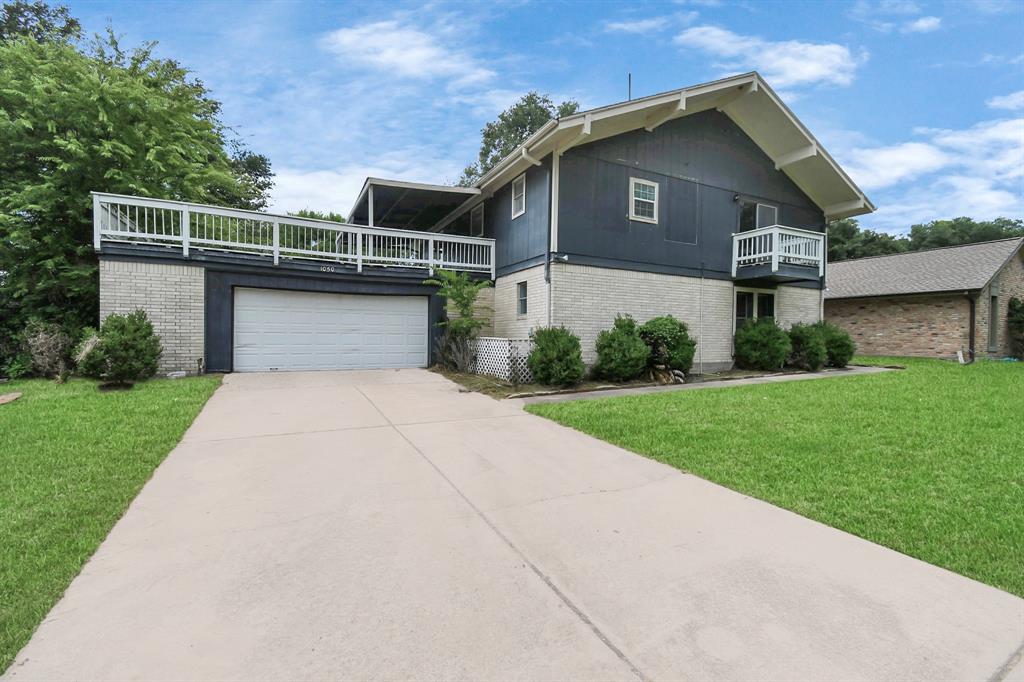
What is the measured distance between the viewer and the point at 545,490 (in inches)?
159

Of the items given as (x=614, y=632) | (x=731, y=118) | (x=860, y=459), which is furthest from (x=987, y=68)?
(x=614, y=632)

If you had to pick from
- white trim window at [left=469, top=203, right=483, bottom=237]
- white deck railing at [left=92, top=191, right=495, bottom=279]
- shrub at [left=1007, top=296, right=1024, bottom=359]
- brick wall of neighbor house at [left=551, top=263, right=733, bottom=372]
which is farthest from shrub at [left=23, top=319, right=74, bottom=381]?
shrub at [left=1007, top=296, right=1024, bottom=359]

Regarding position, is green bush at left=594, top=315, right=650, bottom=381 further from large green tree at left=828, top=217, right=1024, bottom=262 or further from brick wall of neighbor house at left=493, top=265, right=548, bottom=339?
large green tree at left=828, top=217, right=1024, bottom=262

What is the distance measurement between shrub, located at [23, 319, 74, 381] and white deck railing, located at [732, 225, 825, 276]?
16.1 meters

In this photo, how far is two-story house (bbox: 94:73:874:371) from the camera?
1051 centimetres

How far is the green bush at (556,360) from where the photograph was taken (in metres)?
9.56

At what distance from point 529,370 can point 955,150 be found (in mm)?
22964

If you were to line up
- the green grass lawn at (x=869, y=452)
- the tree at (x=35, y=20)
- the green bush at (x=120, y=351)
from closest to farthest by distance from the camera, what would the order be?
1. the green grass lawn at (x=869, y=452)
2. the green bush at (x=120, y=351)
3. the tree at (x=35, y=20)

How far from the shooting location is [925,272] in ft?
60.0

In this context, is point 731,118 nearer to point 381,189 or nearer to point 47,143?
point 381,189

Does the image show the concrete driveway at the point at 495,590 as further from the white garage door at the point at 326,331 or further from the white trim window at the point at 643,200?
the white trim window at the point at 643,200

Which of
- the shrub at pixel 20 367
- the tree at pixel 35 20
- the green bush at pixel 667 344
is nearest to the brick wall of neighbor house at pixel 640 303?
the green bush at pixel 667 344

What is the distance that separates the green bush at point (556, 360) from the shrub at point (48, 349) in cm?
943

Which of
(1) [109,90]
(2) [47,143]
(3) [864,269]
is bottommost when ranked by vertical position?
(3) [864,269]
